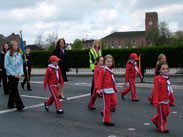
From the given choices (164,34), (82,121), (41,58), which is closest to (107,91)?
(82,121)

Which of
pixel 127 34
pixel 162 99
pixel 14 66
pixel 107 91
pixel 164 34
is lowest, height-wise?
pixel 162 99

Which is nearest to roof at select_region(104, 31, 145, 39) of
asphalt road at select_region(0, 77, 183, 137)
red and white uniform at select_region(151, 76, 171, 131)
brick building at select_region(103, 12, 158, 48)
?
brick building at select_region(103, 12, 158, 48)

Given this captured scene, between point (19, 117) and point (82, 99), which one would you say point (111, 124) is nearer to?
point (19, 117)

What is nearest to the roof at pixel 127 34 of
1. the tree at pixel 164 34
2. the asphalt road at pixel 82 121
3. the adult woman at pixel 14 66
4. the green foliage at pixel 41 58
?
the tree at pixel 164 34

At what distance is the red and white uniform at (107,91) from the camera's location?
5230mm

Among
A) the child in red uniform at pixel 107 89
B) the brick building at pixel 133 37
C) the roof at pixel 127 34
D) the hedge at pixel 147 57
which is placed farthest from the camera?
the roof at pixel 127 34

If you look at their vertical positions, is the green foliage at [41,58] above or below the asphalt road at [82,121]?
above

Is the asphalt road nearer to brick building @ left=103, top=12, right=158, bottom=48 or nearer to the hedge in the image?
the hedge

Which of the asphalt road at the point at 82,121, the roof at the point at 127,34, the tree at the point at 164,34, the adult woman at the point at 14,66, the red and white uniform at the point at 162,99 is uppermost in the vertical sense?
the roof at the point at 127,34

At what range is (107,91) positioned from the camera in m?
5.28

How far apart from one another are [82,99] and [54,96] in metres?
2.16

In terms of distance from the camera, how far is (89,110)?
6.76 metres

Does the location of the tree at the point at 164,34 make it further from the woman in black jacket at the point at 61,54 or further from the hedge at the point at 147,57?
the woman in black jacket at the point at 61,54

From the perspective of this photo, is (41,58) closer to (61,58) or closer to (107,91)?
(61,58)
